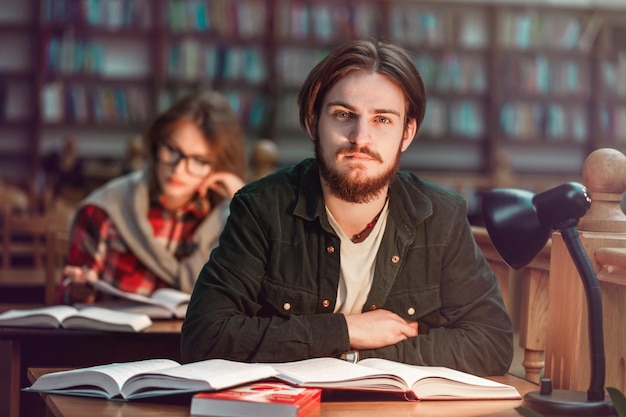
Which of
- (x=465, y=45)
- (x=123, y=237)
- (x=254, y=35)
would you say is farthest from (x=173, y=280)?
(x=465, y=45)

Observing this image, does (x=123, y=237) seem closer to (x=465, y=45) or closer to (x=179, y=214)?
(x=179, y=214)

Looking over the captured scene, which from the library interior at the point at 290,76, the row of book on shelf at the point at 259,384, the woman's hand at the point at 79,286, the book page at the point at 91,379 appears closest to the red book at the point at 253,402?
the row of book on shelf at the point at 259,384

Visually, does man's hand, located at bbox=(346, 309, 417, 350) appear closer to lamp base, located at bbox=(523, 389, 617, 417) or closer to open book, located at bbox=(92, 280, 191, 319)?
lamp base, located at bbox=(523, 389, 617, 417)

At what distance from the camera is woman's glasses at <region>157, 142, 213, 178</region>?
120 inches

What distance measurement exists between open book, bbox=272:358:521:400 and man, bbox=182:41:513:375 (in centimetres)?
18

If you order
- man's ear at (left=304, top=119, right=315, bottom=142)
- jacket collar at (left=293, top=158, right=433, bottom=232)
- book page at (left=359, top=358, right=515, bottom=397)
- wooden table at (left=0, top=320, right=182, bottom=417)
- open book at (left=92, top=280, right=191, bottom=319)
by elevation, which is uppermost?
man's ear at (left=304, top=119, right=315, bottom=142)

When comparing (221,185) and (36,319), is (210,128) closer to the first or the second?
(221,185)

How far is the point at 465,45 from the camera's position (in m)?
8.73

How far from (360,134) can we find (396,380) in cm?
50

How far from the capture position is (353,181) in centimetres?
185

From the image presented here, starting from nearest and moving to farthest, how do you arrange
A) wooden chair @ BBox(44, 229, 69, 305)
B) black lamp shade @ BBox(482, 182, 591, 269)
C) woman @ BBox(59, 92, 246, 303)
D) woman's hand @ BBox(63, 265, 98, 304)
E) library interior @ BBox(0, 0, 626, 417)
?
black lamp shade @ BBox(482, 182, 591, 269)
woman's hand @ BBox(63, 265, 98, 304)
woman @ BBox(59, 92, 246, 303)
wooden chair @ BBox(44, 229, 69, 305)
library interior @ BBox(0, 0, 626, 417)

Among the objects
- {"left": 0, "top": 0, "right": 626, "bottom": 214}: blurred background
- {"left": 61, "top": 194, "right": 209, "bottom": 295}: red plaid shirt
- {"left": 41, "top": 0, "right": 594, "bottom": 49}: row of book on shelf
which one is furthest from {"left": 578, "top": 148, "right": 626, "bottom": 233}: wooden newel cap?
{"left": 41, "top": 0, "right": 594, "bottom": 49}: row of book on shelf

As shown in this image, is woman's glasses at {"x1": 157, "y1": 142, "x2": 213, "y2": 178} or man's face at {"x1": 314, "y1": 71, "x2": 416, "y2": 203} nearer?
man's face at {"x1": 314, "y1": 71, "x2": 416, "y2": 203}

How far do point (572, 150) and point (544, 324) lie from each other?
24.5 ft
